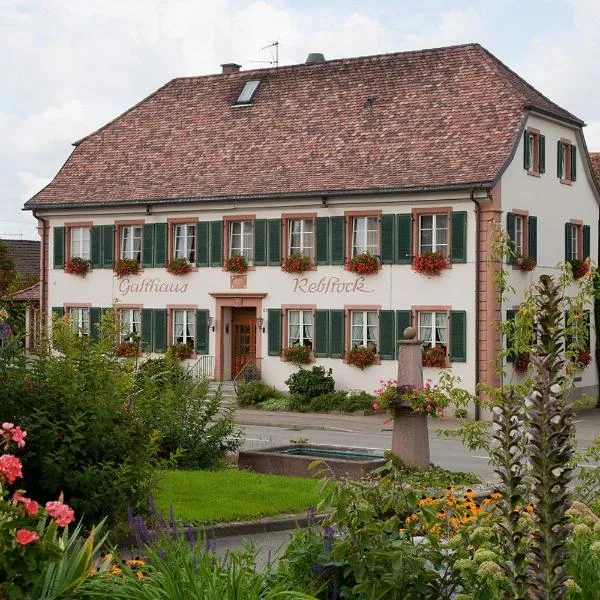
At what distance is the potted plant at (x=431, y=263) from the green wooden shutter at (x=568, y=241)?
5130mm

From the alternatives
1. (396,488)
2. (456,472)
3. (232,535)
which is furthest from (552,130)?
(396,488)

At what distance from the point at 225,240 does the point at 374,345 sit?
539cm

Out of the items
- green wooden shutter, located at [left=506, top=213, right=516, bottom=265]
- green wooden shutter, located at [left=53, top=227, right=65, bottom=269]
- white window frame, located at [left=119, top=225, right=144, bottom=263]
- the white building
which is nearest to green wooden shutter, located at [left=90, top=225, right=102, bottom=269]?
the white building

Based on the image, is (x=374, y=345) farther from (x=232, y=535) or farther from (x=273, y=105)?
(x=232, y=535)

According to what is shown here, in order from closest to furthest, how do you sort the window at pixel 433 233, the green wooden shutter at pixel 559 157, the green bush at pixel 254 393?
the window at pixel 433 233, the green bush at pixel 254 393, the green wooden shutter at pixel 559 157

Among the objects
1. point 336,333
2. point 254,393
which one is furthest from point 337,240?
point 254,393

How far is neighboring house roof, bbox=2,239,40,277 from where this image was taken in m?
62.3

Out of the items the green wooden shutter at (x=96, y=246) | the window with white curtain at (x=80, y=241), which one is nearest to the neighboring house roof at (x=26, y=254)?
the window with white curtain at (x=80, y=241)

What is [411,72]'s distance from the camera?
3484 centimetres

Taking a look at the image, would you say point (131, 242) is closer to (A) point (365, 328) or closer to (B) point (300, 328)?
(B) point (300, 328)

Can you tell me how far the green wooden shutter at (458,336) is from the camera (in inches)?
1216

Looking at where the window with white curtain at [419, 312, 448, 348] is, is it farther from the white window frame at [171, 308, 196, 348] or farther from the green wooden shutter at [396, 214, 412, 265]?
the white window frame at [171, 308, 196, 348]

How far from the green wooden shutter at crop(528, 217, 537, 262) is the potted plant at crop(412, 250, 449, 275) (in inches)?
101

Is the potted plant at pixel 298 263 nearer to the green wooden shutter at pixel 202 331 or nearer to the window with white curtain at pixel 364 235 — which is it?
the window with white curtain at pixel 364 235
